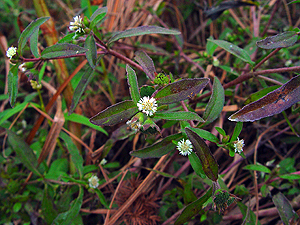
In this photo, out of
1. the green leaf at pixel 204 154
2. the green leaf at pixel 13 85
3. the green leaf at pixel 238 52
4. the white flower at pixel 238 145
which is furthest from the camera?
the green leaf at pixel 238 52

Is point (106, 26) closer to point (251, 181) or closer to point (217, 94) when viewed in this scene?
point (217, 94)

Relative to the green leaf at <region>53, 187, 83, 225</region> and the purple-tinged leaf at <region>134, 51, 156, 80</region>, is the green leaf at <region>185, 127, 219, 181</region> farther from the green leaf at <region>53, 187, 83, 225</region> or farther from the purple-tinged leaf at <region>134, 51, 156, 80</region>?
the green leaf at <region>53, 187, 83, 225</region>

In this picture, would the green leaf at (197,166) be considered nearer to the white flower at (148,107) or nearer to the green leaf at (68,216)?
the white flower at (148,107)

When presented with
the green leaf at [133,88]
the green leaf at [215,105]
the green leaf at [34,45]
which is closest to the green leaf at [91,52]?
the green leaf at [133,88]

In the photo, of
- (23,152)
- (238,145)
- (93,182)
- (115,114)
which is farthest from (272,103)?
(23,152)

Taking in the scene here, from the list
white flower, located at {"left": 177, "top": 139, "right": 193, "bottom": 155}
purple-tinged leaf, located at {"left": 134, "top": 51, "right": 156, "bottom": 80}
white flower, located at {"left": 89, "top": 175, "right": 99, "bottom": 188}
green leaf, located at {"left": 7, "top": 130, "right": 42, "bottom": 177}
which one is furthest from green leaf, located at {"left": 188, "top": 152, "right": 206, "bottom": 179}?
green leaf, located at {"left": 7, "top": 130, "right": 42, "bottom": 177}

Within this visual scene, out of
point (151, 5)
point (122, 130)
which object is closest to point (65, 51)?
point (122, 130)
